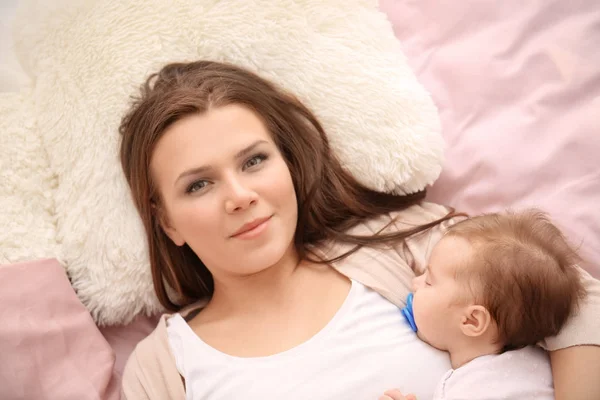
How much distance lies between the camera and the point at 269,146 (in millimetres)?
1327

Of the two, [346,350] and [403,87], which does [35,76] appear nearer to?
[403,87]

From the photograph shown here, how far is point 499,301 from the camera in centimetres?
110

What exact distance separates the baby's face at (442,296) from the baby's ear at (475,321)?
13 mm

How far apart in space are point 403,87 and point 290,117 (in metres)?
0.27

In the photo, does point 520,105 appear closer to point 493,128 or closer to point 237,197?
point 493,128

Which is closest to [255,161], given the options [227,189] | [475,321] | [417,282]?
[227,189]

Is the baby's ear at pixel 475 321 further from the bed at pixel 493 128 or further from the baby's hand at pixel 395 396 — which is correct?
the bed at pixel 493 128

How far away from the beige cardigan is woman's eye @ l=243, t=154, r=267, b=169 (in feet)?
0.88

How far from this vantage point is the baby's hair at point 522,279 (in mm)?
1094

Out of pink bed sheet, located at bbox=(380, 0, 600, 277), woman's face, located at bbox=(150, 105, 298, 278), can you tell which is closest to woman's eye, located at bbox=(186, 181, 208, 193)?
woman's face, located at bbox=(150, 105, 298, 278)

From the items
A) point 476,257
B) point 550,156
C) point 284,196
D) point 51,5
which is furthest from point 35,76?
point 550,156

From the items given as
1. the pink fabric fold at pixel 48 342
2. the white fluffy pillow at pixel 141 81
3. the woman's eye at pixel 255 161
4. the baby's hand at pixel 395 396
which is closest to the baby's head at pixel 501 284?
the baby's hand at pixel 395 396

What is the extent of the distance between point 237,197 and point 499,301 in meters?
0.51

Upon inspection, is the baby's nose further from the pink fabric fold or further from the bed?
the pink fabric fold
